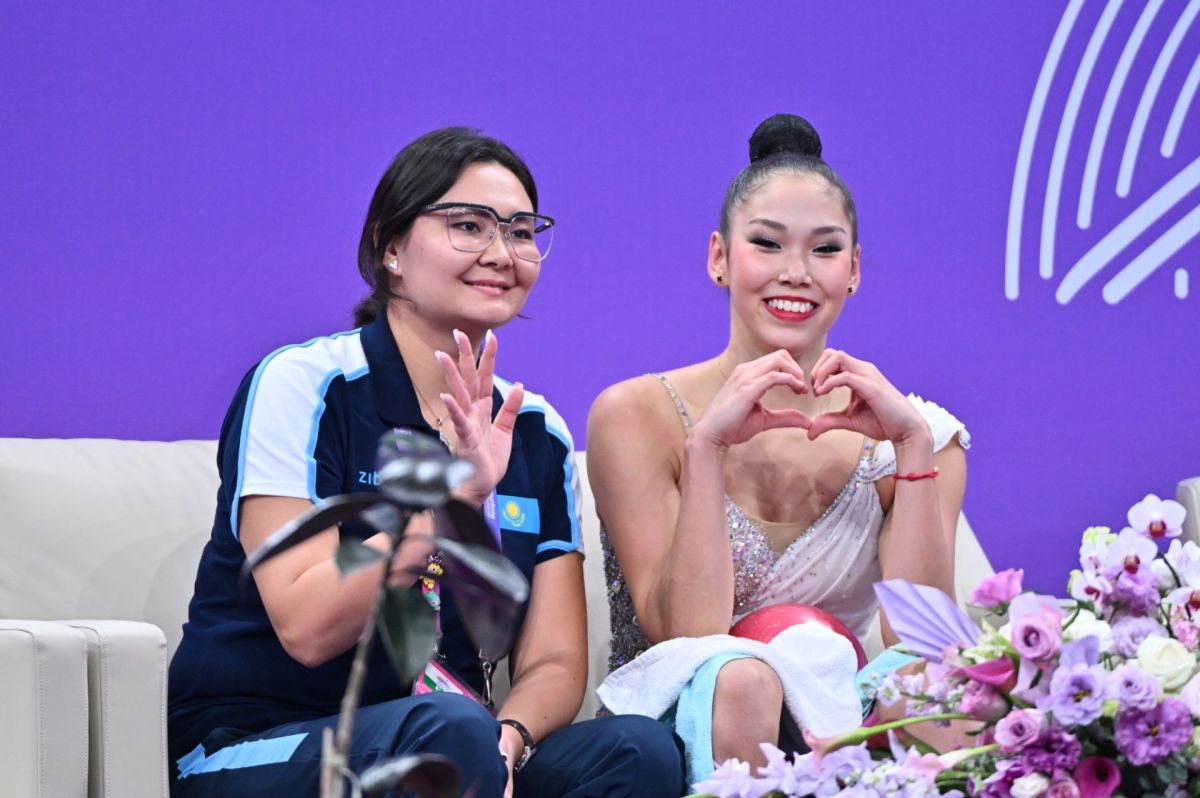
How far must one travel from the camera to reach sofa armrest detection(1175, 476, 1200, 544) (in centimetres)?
293

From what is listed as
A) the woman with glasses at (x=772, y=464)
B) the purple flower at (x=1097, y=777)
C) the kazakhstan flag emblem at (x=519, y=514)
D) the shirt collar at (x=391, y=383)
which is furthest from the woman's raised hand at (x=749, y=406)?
the purple flower at (x=1097, y=777)

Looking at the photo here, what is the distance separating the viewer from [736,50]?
10.1 feet

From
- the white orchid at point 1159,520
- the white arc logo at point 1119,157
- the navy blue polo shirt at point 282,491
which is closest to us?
the white orchid at point 1159,520

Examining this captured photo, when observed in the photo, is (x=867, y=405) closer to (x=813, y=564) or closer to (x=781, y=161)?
(x=813, y=564)

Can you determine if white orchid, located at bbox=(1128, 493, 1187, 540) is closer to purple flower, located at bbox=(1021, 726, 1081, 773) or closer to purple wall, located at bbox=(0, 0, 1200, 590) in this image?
purple flower, located at bbox=(1021, 726, 1081, 773)

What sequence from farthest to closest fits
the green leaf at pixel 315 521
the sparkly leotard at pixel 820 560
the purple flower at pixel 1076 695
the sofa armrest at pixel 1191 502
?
1. the sofa armrest at pixel 1191 502
2. the sparkly leotard at pixel 820 560
3. the purple flower at pixel 1076 695
4. the green leaf at pixel 315 521

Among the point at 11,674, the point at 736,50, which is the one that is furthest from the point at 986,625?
the point at 736,50

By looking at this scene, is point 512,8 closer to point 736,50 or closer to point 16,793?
point 736,50

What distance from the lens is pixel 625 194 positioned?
2.98m

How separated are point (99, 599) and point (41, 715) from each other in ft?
1.97

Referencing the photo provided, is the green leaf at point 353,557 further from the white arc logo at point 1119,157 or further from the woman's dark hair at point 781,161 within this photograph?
the white arc logo at point 1119,157

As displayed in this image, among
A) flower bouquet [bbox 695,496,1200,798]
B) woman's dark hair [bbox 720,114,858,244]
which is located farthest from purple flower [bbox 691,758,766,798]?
woman's dark hair [bbox 720,114,858,244]

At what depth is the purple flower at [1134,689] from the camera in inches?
39.3

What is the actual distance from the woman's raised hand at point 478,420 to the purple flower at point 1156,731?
0.75 m
